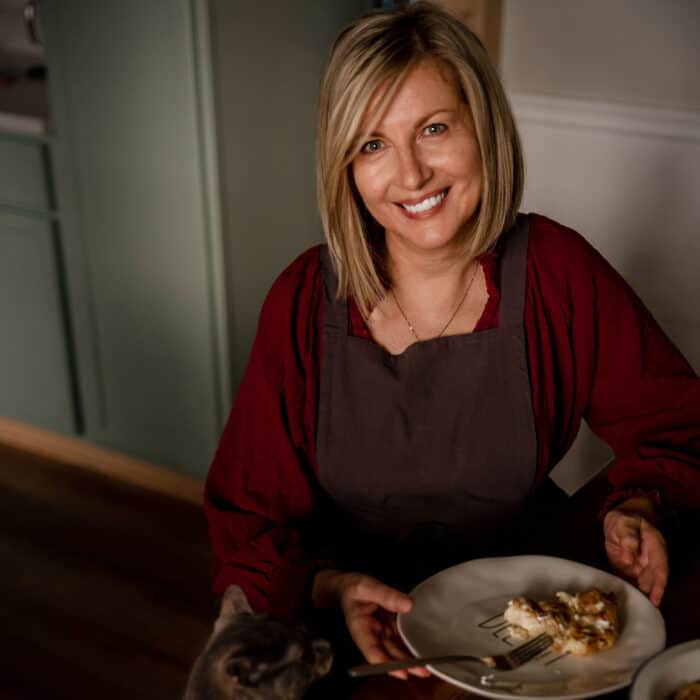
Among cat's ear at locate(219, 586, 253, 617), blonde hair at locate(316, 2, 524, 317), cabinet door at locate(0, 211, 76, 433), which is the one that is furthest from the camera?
cabinet door at locate(0, 211, 76, 433)

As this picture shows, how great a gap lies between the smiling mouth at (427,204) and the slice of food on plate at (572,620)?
22.2 inches

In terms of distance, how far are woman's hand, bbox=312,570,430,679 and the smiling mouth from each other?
0.52 metres

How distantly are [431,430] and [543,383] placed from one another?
0.55 feet

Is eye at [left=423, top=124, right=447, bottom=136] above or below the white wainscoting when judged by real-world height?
above

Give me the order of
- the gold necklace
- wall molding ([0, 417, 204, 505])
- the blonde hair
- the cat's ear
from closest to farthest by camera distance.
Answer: the cat's ear
the blonde hair
the gold necklace
wall molding ([0, 417, 204, 505])

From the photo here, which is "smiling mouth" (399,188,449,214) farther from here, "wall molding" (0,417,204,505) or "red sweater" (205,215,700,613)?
"wall molding" (0,417,204,505)

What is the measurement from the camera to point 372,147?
127 cm

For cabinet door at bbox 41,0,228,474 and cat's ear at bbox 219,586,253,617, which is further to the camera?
cabinet door at bbox 41,0,228,474

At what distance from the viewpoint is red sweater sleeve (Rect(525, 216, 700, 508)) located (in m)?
1.25

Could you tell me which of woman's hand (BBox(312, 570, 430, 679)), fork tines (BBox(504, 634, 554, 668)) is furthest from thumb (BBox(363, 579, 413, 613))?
fork tines (BBox(504, 634, 554, 668))

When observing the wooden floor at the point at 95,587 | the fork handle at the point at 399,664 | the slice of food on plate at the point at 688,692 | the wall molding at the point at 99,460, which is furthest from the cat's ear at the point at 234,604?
the wall molding at the point at 99,460

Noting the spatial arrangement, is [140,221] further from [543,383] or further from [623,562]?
[623,562]

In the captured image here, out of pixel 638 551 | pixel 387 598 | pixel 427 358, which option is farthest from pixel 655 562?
pixel 427 358

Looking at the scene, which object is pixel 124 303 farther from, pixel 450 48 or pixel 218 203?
pixel 450 48
